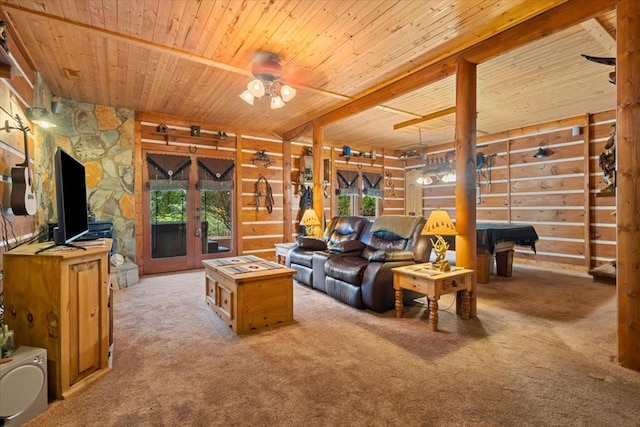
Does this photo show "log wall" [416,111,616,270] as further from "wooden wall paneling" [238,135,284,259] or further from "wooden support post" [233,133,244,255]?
"wooden support post" [233,133,244,255]

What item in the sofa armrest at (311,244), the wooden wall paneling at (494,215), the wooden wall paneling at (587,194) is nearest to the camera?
the sofa armrest at (311,244)

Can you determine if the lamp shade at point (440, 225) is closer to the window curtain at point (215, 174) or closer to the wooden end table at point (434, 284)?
the wooden end table at point (434, 284)

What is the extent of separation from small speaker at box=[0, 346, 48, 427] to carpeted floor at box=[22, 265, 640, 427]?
8 centimetres

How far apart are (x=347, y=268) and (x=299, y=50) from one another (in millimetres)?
2460

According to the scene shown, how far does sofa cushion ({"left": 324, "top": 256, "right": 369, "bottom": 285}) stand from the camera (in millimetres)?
3660

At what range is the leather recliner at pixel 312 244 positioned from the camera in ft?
15.2

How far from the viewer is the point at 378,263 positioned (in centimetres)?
358

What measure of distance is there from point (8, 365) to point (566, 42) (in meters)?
5.17

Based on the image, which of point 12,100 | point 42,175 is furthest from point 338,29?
point 42,175

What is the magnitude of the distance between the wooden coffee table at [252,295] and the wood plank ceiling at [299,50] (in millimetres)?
2286

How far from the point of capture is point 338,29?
3.07 meters

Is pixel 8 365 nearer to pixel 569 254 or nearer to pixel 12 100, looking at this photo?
pixel 12 100

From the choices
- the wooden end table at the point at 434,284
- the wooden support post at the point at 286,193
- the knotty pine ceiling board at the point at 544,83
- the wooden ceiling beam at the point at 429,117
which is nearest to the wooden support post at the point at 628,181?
the knotty pine ceiling board at the point at 544,83

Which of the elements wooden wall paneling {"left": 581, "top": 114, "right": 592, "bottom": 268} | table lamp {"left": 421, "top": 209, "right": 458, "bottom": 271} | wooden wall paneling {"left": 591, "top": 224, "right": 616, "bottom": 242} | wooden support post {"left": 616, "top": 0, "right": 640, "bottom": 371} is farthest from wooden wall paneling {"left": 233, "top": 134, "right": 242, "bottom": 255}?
wooden wall paneling {"left": 591, "top": 224, "right": 616, "bottom": 242}
